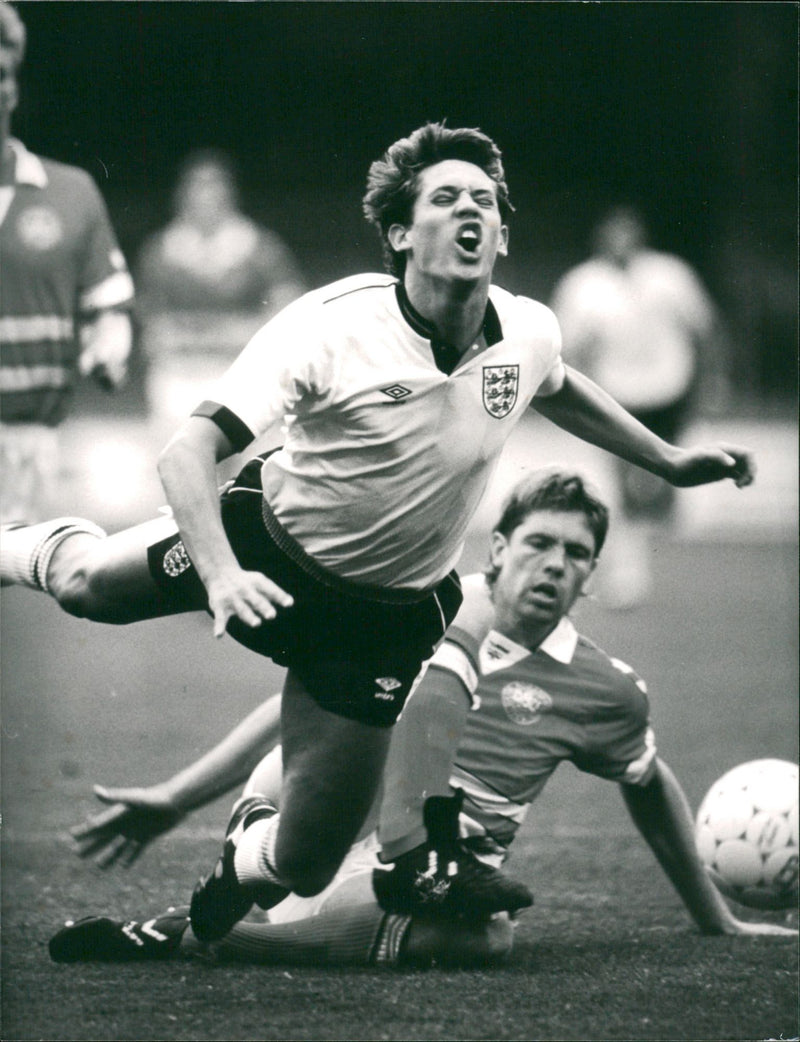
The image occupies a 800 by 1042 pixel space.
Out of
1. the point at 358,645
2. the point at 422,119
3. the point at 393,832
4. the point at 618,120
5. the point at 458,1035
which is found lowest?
the point at 458,1035

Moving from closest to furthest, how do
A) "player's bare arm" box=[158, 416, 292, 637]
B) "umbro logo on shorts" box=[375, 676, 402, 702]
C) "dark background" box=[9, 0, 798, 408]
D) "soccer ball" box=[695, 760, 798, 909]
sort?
"player's bare arm" box=[158, 416, 292, 637] < "umbro logo on shorts" box=[375, 676, 402, 702] < "soccer ball" box=[695, 760, 798, 909] < "dark background" box=[9, 0, 798, 408]

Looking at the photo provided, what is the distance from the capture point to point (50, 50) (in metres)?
4.25

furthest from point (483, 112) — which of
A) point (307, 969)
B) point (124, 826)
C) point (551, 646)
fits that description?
point (307, 969)

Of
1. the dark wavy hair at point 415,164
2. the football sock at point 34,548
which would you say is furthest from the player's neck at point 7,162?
the dark wavy hair at point 415,164

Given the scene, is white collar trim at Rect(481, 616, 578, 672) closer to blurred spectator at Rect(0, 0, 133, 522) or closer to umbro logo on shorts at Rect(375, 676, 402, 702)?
umbro logo on shorts at Rect(375, 676, 402, 702)

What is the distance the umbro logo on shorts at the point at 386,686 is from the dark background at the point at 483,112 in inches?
55.6

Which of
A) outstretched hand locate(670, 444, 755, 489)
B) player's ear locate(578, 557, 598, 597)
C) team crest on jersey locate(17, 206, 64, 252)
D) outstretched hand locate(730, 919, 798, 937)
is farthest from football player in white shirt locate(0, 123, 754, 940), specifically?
team crest on jersey locate(17, 206, 64, 252)

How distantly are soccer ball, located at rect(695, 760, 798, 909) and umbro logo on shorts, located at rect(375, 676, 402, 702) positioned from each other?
3.87 feet

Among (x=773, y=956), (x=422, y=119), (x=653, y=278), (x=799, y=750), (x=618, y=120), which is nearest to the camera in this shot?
(x=773, y=956)

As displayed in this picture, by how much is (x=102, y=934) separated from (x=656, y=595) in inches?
238

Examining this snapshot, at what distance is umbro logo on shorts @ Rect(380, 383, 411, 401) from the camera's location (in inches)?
128

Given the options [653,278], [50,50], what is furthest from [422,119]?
[653,278]

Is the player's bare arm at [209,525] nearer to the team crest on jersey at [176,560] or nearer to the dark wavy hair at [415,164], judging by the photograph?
the team crest on jersey at [176,560]

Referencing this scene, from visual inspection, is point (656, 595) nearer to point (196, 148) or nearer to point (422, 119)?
point (422, 119)
